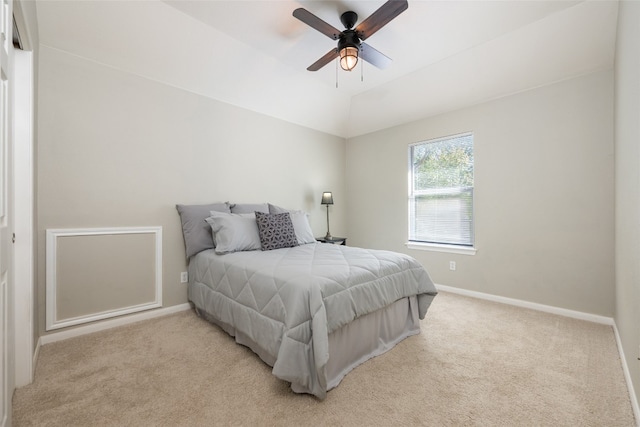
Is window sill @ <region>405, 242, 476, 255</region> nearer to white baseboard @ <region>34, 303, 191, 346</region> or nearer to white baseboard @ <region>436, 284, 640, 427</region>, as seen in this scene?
white baseboard @ <region>436, 284, 640, 427</region>

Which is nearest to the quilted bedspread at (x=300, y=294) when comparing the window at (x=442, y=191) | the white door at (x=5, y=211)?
the white door at (x=5, y=211)

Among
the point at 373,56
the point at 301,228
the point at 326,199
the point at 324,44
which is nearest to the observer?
the point at 373,56

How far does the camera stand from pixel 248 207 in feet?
10.7

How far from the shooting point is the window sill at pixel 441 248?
3.41 metres

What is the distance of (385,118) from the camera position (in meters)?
4.09

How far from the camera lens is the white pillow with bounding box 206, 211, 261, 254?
8.52ft

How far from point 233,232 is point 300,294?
1343mm

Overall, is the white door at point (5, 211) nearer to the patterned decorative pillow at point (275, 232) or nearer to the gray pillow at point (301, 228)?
the patterned decorative pillow at point (275, 232)

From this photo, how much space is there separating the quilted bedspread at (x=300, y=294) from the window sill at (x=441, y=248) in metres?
1.36

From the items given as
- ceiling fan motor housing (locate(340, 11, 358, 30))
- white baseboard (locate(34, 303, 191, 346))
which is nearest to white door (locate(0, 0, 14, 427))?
white baseboard (locate(34, 303, 191, 346))

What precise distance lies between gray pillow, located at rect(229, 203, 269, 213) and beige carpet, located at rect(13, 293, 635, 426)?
4.46 feet

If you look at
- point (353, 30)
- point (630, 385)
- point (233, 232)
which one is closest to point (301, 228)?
point (233, 232)

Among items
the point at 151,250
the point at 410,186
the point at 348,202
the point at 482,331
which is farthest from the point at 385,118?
the point at 151,250

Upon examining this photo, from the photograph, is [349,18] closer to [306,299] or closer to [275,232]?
[275,232]
